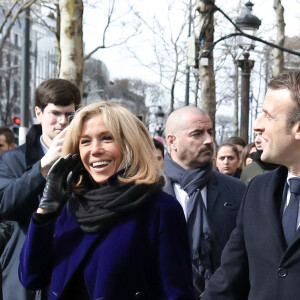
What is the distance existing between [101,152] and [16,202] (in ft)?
2.77

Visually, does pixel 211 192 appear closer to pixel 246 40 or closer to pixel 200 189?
pixel 200 189

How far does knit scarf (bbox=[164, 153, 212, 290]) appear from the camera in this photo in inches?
175

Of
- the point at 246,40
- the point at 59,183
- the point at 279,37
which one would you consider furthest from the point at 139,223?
Answer: the point at 279,37

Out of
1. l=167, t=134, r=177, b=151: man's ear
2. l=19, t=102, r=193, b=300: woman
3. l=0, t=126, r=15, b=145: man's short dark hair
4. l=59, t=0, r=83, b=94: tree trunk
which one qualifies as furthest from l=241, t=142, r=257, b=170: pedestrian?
l=19, t=102, r=193, b=300: woman

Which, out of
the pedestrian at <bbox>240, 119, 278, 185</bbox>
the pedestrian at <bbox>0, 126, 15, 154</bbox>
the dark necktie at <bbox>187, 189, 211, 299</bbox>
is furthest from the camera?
the pedestrian at <bbox>0, 126, 15, 154</bbox>

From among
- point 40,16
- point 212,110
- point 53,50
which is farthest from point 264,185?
point 53,50

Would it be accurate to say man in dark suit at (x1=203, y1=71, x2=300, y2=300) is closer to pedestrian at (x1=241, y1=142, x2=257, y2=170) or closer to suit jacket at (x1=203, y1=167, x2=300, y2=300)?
suit jacket at (x1=203, y1=167, x2=300, y2=300)

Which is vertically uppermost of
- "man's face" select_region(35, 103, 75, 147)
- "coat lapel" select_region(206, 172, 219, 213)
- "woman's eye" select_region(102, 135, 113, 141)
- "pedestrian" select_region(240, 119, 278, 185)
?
"man's face" select_region(35, 103, 75, 147)

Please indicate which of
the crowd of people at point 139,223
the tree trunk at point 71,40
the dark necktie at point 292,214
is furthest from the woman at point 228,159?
the dark necktie at point 292,214

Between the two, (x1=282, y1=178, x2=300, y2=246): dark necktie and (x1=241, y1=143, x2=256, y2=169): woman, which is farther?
(x1=241, y1=143, x2=256, y2=169): woman

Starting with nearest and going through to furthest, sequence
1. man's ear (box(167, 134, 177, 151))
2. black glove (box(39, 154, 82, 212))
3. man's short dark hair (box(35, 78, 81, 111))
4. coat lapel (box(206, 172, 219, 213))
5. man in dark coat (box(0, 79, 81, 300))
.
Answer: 1. black glove (box(39, 154, 82, 212))
2. man in dark coat (box(0, 79, 81, 300))
3. man's short dark hair (box(35, 78, 81, 111))
4. coat lapel (box(206, 172, 219, 213))
5. man's ear (box(167, 134, 177, 151))

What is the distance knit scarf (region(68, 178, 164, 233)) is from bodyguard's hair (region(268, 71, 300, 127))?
26.8 inches

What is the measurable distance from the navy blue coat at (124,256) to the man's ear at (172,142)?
6.01ft

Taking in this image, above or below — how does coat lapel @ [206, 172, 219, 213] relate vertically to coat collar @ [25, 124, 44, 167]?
below
